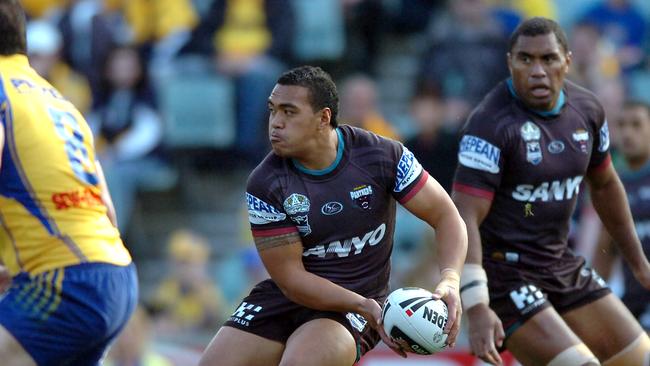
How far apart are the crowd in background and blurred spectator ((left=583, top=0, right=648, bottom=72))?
15 millimetres

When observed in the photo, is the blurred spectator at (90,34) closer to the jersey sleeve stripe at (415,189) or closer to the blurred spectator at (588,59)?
the blurred spectator at (588,59)

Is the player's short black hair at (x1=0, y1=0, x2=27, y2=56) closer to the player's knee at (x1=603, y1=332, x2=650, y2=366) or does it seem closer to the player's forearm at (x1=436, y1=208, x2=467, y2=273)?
the player's forearm at (x1=436, y1=208, x2=467, y2=273)

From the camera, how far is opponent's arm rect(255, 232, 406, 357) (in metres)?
6.68

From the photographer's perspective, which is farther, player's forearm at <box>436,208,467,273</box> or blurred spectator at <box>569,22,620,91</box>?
blurred spectator at <box>569,22,620,91</box>

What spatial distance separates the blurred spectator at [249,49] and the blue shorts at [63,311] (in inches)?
281

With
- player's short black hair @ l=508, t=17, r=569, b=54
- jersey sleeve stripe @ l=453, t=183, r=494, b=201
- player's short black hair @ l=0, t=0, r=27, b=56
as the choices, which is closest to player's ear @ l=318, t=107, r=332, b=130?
jersey sleeve stripe @ l=453, t=183, r=494, b=201

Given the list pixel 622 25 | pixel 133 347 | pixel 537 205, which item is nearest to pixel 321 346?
pixel 537 205

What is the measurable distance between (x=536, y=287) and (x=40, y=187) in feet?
10.1

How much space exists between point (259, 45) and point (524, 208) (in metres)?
6.68

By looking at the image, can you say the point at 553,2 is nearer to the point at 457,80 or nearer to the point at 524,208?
the point at 457,80

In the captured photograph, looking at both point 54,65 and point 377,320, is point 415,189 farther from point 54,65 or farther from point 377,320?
point 54,65

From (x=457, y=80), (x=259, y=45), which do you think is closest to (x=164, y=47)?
(x=259, y=45)

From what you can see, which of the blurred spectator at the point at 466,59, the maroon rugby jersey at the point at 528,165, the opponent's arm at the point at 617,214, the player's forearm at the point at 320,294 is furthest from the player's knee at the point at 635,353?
the blurred spectator at the point at 466,59

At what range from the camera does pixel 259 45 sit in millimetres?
13953
